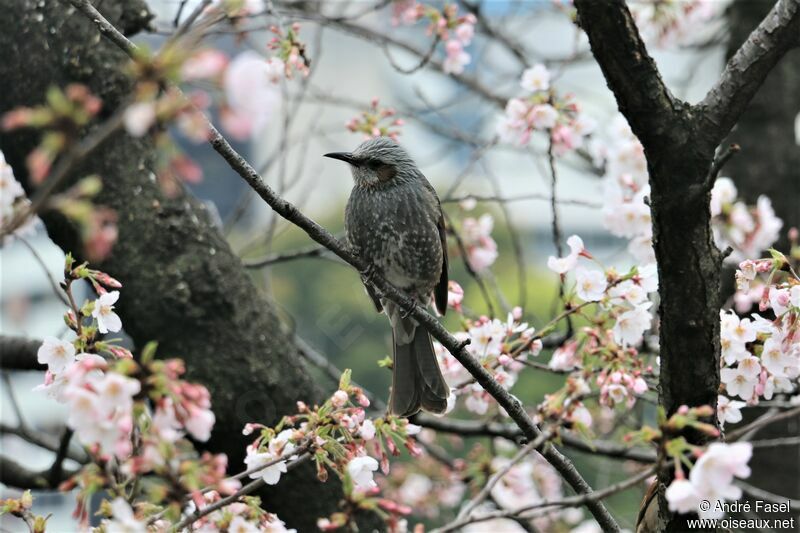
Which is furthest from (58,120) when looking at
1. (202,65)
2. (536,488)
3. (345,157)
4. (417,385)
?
(536,488)

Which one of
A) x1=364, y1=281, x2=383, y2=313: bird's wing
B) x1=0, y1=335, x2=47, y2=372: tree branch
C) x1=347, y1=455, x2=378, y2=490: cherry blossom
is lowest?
x1=0, y1=335, x2=47, y2=372: tree branch

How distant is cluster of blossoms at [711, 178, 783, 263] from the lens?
3.18 m

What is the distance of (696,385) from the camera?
1957mm

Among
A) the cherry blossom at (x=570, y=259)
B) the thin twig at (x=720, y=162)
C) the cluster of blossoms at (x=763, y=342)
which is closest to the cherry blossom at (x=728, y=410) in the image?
the cluster of blossoms at (x=763, y=342)

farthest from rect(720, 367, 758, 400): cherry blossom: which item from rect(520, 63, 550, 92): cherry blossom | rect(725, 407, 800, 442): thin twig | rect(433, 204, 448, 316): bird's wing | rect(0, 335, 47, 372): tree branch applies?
rect(0, 335, 47, 372): tree branch

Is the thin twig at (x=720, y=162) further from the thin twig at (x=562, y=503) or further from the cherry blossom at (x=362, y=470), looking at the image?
the cherry blossom at (x=362, y=470)

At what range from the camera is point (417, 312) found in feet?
7.30

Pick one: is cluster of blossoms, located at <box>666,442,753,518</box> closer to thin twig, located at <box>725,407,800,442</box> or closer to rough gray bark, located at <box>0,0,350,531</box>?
thin twig, located at <box>725,407,800,442</box>

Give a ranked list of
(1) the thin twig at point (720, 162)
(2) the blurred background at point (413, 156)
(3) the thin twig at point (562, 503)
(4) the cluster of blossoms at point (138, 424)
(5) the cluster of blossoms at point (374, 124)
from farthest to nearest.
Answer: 1. (2) the blurred background at point (413, 156)
2. (5) the cluster of blossoms at point (374, 124)
3. (1) the thin twig at point (720, 162)
4. (3) the thin twig at point (562, 503)
5. (4) the cluster of blossoms at point (138, 424)

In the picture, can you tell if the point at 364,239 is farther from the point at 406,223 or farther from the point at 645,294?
the point at 645,294

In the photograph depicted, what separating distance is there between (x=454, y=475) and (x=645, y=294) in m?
1.52

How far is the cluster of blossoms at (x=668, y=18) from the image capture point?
3.70 m

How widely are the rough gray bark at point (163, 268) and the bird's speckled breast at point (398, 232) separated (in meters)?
0.52

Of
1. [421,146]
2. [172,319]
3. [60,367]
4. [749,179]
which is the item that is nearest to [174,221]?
[172,319]
